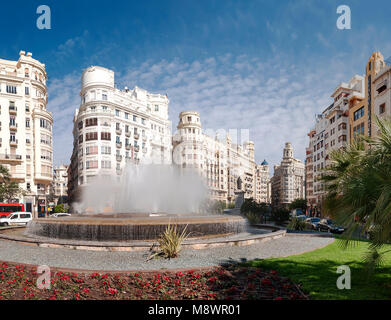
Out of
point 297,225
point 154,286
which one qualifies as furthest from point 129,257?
point 297,225

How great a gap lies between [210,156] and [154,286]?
82.5 meters

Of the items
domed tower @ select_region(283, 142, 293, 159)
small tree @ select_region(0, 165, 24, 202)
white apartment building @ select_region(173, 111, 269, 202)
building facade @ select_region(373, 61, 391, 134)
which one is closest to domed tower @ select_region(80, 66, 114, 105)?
small tree @ select_region(0, 165, 24, 202)

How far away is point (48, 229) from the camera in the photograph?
1627cm

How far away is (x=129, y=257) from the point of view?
10.6 m

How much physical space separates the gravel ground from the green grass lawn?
118 cm

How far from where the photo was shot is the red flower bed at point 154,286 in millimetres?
6523

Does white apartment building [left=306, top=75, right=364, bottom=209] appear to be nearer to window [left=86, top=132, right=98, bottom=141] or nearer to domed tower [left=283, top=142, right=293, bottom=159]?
window [left=86, top=132, right=98, bottom=141]

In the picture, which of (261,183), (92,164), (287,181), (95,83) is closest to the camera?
(92,164)

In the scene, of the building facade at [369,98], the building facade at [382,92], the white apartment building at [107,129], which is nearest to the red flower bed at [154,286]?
the building facade at [382,92]

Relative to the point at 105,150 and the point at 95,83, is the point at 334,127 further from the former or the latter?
the point at 95,83

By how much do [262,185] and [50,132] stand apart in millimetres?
123330

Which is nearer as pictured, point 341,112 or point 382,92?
point 382,92
